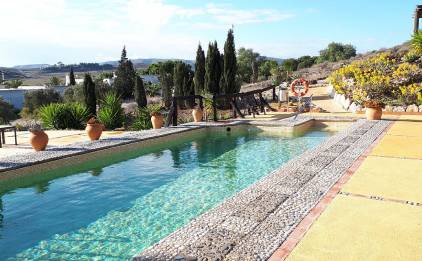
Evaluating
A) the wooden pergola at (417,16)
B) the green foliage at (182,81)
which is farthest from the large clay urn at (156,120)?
the wooden pergola at (417,16)

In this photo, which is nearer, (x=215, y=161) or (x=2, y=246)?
(x=2, y=246)

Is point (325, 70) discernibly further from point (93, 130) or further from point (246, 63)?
point (93, 130)

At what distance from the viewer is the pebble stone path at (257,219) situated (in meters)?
3.92

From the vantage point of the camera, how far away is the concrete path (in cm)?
380

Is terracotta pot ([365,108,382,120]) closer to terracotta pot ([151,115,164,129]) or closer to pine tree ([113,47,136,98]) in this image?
terracotta pot ([151,115,164,129])

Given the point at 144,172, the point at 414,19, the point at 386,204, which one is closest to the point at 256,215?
the point at 386,204

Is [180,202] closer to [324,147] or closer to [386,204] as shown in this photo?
[386,204]

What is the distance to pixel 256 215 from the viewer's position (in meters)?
4.93

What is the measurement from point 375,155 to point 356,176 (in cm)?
202

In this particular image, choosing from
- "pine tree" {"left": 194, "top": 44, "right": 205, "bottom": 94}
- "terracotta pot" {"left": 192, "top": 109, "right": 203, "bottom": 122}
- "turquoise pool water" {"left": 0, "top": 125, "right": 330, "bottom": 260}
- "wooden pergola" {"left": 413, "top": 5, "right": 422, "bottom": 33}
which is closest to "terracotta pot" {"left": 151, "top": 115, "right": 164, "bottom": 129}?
"terracotta pot" {"left": 192, "top": 109, "right": 203, "bottom": 122}

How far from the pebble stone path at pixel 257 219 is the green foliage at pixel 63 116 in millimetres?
10993

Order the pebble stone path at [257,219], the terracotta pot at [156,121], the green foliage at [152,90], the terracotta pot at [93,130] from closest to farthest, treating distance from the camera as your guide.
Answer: the pebble stone path at [257,219] < the terracotta pot at [93,130] < the terracotta pot at [156,121] < the green foliage at [152,90]

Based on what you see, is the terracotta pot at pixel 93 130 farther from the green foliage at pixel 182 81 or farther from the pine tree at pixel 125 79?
the pine tree at pixel 125 79

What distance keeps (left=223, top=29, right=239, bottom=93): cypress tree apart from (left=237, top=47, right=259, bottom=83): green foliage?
29036 millimetres
